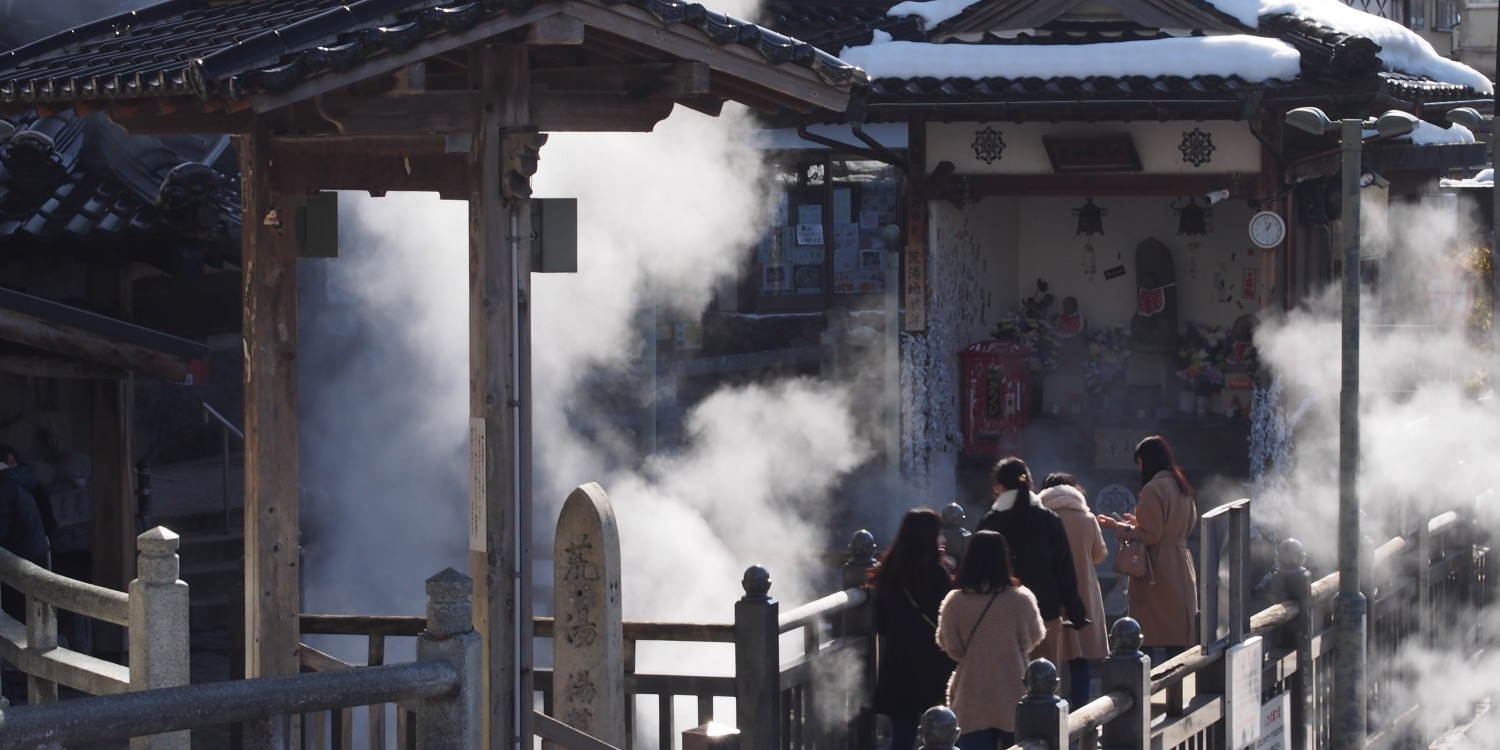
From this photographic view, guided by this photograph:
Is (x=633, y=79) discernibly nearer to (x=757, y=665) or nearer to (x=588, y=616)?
(x=588, y=616)

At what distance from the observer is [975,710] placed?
723 cm

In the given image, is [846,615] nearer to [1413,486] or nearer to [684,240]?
[1413,486]

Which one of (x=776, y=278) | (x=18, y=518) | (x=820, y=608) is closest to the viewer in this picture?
(x=820, y=608)

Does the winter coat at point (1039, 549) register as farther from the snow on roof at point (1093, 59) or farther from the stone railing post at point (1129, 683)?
the snow on roof at point (1093, 59)

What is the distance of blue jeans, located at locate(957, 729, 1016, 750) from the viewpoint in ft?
24.0

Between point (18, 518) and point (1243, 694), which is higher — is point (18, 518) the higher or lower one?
the higher one

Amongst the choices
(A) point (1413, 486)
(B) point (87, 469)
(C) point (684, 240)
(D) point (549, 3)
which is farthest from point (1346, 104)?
(B) point (87, 469)

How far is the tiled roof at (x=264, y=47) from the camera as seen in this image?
17.7 ft

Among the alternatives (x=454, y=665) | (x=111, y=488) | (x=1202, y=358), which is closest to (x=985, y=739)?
(x=454, y=665)

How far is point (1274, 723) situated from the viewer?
816 cm

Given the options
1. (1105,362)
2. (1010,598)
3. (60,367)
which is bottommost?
(1010,598)

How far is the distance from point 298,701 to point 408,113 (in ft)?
7.73

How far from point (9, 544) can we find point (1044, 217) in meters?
10.2

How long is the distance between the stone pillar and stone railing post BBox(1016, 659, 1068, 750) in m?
1.38
